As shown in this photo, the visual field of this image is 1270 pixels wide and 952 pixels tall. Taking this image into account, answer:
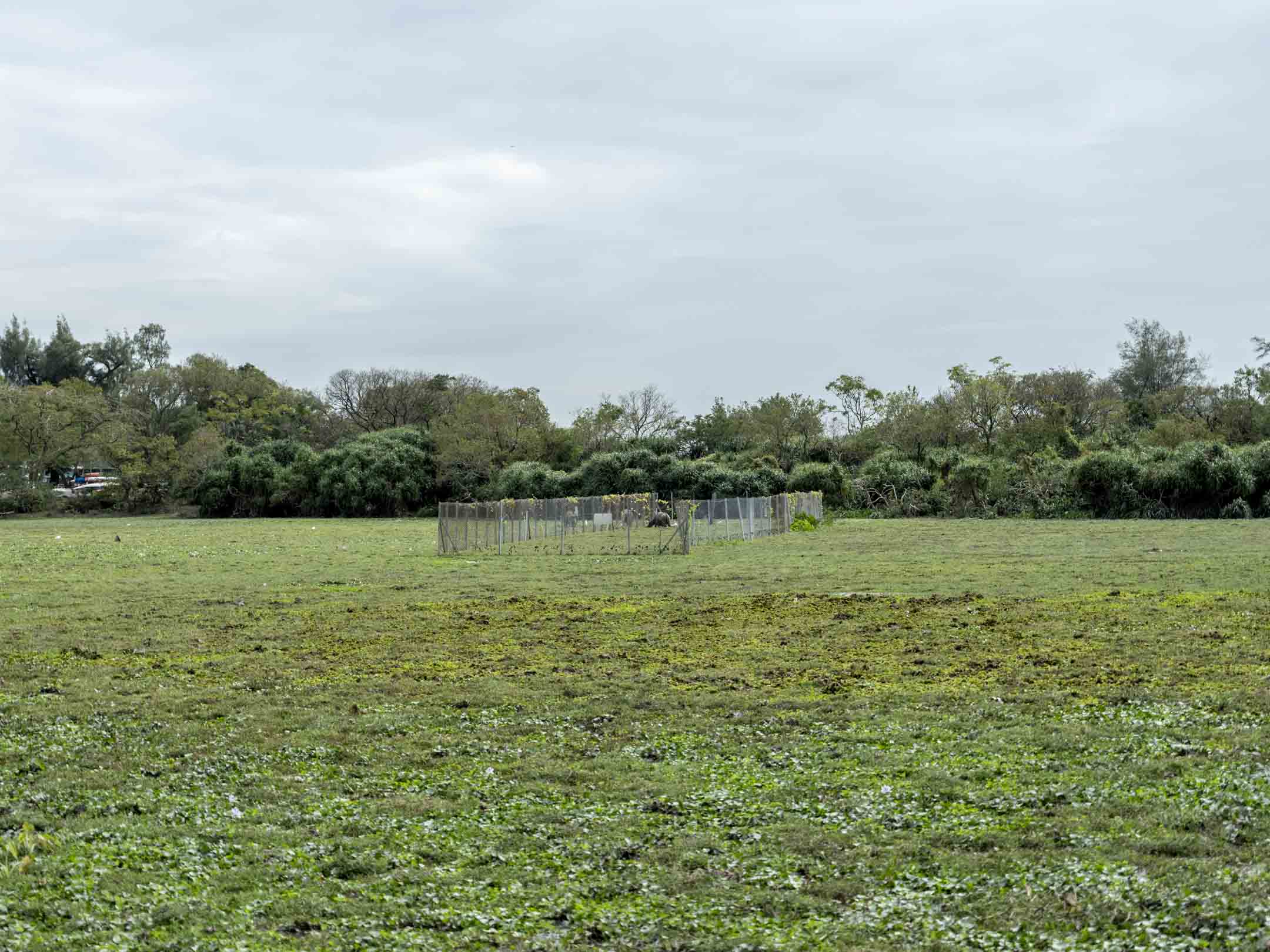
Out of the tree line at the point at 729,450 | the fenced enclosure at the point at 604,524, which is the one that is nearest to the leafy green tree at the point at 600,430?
the tree line at the point at 729,450

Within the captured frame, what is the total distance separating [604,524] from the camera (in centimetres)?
4631

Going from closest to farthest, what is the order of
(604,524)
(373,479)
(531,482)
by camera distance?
(604,524) < (531,482) < (373,479)

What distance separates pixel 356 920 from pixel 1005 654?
9909 millimetres

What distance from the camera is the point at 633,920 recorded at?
229 inches

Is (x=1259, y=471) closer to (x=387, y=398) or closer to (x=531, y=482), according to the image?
(x=531, y=482)

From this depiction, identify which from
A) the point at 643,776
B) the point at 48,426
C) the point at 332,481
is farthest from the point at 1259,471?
the point at 48,426

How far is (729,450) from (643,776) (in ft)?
229

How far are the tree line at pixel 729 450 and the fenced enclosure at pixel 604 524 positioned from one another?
17069 millimetres


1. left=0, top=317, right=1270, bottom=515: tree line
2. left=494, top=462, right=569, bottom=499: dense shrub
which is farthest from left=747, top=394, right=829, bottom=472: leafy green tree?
left=494, top=462, right=569, bottom=499: dense shrub

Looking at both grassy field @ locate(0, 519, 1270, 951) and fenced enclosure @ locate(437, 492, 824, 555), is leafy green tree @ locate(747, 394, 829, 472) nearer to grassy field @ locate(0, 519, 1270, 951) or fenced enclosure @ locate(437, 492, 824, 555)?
fenced enclosure @ locate(437, 492, 824, 555)

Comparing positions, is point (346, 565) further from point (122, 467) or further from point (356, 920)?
point (122, 467)

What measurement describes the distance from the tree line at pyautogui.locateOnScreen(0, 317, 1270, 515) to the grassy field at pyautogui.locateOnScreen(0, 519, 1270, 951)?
142 ft

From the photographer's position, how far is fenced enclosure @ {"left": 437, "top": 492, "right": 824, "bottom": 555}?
34.7 metres

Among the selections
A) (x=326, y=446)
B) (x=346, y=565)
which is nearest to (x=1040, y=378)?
(x=326, y=446)
